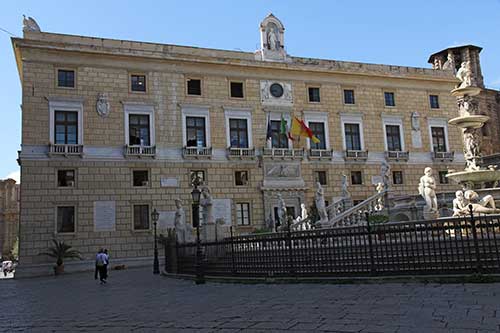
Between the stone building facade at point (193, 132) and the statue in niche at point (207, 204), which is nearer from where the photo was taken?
the statue in niche at point (207, 204)


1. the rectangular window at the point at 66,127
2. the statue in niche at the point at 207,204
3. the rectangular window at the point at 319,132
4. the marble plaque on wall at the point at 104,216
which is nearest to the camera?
the statue in niche at the point at 207,204

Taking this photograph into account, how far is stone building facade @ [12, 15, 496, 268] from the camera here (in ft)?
87.1

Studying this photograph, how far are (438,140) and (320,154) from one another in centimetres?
1031

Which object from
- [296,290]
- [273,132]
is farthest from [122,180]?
[296,290]

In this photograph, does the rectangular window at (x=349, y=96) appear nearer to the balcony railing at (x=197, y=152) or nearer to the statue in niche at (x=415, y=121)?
the statue in niche at (x=415, y=121)

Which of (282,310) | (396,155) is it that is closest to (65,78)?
(396,155)

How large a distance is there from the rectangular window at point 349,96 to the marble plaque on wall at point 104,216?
17.8m

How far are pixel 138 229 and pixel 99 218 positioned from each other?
2240mm

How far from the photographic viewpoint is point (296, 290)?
428 inches

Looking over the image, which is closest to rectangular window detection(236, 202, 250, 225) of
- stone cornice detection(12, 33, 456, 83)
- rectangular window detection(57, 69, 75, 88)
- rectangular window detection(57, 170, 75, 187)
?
stone cornice detection(12, 33, 456, 83)

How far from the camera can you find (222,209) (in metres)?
29.6

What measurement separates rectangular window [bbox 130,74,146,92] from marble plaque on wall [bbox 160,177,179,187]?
569cm

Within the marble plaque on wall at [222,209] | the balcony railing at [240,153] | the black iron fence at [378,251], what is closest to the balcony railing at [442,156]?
the balcony railing at [240,153]

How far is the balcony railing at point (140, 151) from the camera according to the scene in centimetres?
2805
